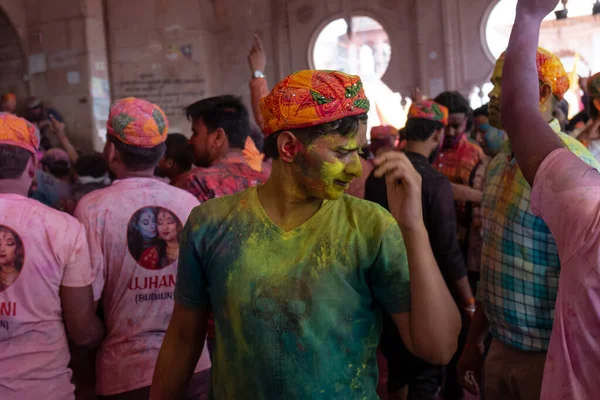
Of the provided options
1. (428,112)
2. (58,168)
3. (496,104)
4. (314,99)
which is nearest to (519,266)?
(496,104)

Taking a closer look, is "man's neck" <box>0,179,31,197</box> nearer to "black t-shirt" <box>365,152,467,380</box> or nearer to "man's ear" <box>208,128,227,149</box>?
"man's ear" <box>208,128,227,149</box>

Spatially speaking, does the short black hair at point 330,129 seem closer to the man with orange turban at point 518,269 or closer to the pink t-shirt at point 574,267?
the pink t-shirt at point 574,267

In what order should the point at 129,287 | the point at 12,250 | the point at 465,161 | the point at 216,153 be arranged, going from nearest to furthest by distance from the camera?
the point at 12,250 → the point at 129,287 → the point at 216,153 → the point at 465,161

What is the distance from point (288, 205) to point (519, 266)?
0.98m

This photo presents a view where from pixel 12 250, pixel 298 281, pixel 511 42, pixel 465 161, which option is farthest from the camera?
pixel 465 161

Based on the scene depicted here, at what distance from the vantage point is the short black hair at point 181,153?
10.9 ft

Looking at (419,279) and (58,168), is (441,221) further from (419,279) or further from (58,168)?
(58,168)

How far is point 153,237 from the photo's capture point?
235cm

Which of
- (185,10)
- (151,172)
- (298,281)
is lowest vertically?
(298,281)

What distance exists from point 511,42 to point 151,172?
163cm

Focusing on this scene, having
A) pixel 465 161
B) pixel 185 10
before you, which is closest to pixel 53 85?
pixel 185 10

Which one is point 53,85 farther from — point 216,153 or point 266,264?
point 266,264

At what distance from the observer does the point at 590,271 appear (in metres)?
1.06

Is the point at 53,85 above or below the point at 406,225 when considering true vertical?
above
